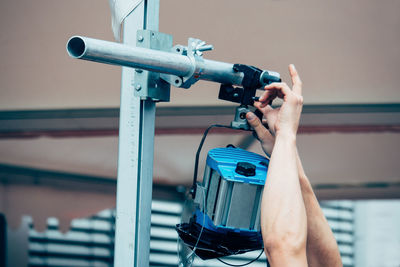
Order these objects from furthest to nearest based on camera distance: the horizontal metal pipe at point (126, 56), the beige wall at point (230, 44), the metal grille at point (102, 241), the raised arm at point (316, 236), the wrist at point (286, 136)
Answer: the metal grille at point (102, 241) → the beige wall at point (230, 44) → the raised arm at point (316, 236) → the wrist at point (286, 136) → the horizontal metal pipe at point (126, 56)

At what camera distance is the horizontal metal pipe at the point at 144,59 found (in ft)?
2.40

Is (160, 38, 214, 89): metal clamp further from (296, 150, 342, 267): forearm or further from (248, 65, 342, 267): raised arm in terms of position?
(296, 150, 342, 267): forearm

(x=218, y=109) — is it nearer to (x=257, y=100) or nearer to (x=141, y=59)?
(x=257, y=100)

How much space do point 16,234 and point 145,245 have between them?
229 cm

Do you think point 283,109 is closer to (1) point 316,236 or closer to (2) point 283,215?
(2) point 283,215

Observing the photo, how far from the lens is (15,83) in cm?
252

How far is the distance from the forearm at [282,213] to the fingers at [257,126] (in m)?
0.13

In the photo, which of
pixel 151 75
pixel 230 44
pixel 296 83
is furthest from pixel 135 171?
pixel 230 44

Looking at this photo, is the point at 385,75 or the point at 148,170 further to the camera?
the point at 385,75

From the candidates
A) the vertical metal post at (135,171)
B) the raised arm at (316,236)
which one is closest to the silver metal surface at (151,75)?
the vertical metal post at (135,171)

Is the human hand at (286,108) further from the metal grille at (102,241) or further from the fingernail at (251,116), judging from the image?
the metal grille at (102,241)

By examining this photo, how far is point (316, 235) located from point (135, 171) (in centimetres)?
49

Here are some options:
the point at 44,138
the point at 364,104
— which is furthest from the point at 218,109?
the point at 44,138

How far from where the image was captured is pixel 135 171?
92 cm
